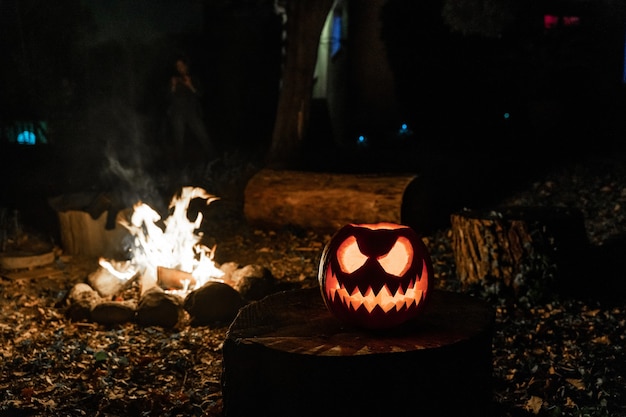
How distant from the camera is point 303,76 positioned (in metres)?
9.61

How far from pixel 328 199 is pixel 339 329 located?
4763 millimetres

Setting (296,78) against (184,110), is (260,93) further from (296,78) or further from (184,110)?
(296,78)

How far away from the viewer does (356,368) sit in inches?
110

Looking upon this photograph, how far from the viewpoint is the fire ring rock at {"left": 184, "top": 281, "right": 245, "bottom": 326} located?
5.27 metres

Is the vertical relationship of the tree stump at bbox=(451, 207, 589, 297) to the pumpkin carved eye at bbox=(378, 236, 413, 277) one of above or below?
below

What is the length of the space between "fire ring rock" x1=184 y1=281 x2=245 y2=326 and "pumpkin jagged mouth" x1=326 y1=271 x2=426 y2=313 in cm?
238

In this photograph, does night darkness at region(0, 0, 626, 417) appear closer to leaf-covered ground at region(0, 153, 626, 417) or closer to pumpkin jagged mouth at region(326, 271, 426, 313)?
leaf-covered ground at region(0, 153, 626, 417)

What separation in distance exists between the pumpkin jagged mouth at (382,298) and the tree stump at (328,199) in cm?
430

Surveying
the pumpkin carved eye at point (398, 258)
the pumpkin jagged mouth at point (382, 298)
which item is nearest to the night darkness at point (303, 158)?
the pumpkin jagged mouth at point (382, 298)

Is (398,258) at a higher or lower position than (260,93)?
lower

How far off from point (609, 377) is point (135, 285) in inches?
173

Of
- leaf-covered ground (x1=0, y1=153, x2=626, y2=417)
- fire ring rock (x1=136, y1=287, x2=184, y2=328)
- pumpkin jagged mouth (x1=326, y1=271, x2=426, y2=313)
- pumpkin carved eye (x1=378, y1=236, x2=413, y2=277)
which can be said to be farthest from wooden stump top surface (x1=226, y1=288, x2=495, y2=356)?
fire ring rock (x1=136, y1=287, x2=184, y2=328)

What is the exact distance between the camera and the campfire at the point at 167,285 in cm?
530

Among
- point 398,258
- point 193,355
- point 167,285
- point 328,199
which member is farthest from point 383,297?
point 328,199
